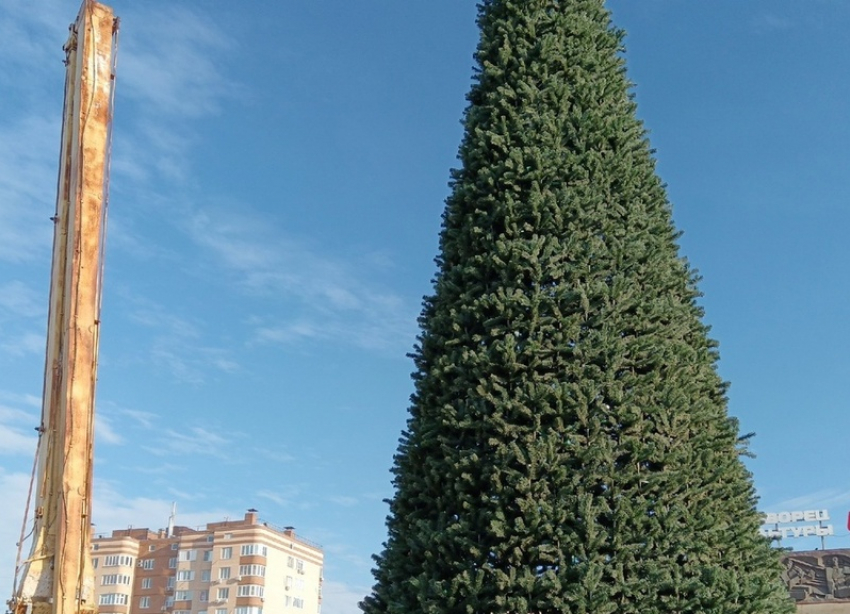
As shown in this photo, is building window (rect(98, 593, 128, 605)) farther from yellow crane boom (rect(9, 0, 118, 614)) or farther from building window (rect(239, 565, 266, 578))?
yellow crane boom (rect(9, 0, 118, 614))

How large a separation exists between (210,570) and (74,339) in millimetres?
61869

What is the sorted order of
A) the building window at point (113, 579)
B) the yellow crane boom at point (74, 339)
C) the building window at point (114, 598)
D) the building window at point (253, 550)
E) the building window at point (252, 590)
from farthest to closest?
1. the building window at point (114, 598)
2. the building window at point (113, 579)
3. the building window at point (253, 550)
4. the building window at point (252, 590)
5. the yellow crane boom at point (74, 339)

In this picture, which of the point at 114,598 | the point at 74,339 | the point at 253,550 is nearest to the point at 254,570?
the point at 253,550

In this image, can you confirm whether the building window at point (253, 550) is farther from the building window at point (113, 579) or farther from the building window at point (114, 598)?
the building window at point (114, 598)

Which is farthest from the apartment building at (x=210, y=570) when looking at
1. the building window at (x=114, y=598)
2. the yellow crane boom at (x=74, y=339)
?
the yellow crane boom at (x=74, y=339)

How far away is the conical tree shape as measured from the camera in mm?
5598

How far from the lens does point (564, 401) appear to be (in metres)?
5.93

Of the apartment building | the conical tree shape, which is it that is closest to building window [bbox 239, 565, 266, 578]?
the apartment building

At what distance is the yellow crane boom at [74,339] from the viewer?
621 cm

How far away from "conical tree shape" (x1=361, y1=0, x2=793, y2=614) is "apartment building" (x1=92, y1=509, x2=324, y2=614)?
196ft

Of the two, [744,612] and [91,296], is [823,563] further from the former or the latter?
[91,296]

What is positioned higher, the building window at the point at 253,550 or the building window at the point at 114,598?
the building window at the point at 253,550

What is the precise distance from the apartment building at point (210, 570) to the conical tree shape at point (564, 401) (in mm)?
59744

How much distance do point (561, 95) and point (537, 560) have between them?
3763mm
